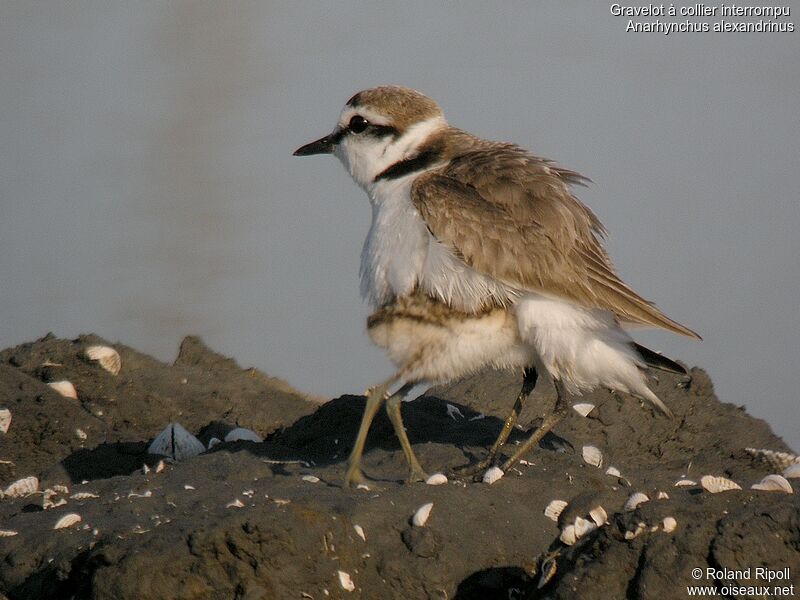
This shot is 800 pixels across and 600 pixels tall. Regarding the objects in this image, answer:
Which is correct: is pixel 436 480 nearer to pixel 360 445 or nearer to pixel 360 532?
pixel 360 445

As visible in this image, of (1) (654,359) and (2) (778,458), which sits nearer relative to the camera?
(1) (654,359)

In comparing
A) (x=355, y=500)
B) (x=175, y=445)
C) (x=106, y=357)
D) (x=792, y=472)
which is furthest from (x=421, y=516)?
(x=106, y=357)

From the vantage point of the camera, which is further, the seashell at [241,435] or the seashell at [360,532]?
the seashell at [241,435]

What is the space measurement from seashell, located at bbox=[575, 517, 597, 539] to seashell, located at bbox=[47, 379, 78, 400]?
4070 mm

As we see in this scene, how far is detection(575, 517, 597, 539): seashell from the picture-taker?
530cm

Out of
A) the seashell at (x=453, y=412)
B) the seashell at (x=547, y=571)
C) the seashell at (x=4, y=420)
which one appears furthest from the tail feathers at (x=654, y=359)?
the seashell at (x=4, y=420)

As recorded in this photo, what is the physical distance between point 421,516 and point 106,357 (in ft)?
13.2

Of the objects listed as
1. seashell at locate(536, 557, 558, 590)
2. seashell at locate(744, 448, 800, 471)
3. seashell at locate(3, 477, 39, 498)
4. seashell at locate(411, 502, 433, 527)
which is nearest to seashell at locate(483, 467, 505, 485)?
seashell at locate(411, 502, 433, 527)

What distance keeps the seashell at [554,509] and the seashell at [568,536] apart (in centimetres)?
12

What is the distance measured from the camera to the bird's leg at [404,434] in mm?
6055

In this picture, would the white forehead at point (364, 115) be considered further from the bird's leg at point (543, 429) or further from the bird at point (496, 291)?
the bird's leg at point (543, 429)

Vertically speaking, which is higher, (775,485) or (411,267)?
(411,267)

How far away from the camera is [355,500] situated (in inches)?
206

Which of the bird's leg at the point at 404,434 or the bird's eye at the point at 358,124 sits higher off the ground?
the bird's eye at the point at 358,124
